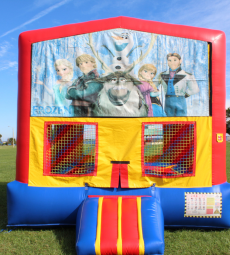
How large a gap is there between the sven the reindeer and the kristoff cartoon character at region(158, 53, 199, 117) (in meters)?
0.37

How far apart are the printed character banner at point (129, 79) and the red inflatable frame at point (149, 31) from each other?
0.09 metres

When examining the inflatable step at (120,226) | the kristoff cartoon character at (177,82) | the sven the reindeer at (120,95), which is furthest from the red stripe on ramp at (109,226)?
the kristoff cartoon character at (177,82)

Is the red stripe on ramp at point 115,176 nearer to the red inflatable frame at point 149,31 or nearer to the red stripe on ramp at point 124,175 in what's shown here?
the red stripe on ramp at point 124,175

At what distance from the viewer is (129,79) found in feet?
12.1

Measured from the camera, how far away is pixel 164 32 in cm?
372

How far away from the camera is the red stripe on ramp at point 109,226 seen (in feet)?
9.37

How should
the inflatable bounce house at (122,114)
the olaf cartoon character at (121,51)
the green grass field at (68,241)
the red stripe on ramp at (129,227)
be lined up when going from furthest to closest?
the olaf cartoon character at (121,51) → the inflatable bounce house at (122,114) → the green grass field at (68,241) → the red stripe on ramp at (129,227)

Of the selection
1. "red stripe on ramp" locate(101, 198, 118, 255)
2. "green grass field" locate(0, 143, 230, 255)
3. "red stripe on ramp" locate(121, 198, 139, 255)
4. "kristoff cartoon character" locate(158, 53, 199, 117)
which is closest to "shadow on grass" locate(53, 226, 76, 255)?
"green grass field" locate(0, 143, 230, 255)

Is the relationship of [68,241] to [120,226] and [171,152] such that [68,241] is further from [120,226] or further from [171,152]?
[171,152]

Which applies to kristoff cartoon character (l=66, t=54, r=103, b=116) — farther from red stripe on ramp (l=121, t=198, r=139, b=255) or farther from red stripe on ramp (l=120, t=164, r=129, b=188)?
red stripe on ramp (l=121, t=198, r=139, b=255)

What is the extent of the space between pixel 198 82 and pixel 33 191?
2.90 m

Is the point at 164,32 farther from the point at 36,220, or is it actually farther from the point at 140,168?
the point at 36,220

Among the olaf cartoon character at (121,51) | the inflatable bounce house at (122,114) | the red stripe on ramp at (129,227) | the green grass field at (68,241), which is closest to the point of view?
the red stripe on ramp at (129,227)

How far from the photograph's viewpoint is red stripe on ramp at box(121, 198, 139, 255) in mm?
2846
